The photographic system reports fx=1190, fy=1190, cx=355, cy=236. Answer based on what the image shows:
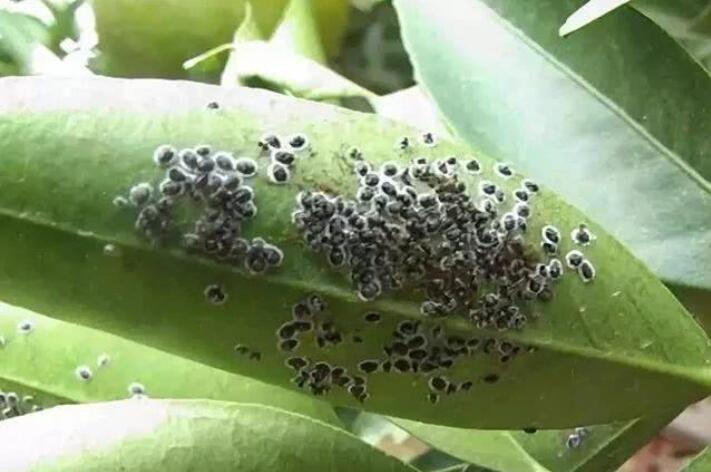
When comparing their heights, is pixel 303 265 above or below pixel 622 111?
below

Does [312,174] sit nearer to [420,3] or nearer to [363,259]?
[363,259]

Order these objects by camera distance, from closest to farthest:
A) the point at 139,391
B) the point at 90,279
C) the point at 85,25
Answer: the point at 90,279, the point at 139,391, the point at 85,25

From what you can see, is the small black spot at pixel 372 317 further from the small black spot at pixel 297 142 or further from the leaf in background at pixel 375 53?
the leaf in background at pixel 375 53

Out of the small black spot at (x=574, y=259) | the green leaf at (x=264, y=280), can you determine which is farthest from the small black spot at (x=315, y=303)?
the small black spot at (x=574, y=259)

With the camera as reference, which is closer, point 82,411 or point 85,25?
point 82,411

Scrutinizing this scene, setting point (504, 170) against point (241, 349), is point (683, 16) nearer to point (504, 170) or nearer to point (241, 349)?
point (504, 170)

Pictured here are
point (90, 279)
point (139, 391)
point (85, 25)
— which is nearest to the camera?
point (90, 279)

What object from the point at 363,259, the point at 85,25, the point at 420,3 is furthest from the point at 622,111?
the point at 85,25
